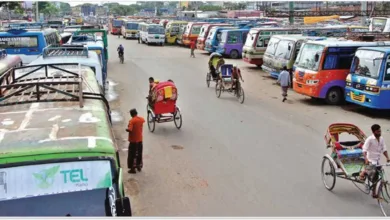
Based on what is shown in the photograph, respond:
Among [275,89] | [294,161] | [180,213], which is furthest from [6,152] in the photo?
[275,89]

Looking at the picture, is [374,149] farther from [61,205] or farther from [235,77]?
[235,77]

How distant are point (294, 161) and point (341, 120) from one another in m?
4.61

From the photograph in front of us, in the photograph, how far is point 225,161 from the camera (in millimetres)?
9633

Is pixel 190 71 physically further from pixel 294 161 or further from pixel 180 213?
pixel 180 213

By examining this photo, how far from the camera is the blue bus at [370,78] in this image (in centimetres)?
1355

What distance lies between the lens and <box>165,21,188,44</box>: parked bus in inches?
1747

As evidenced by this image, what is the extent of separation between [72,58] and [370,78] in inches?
329

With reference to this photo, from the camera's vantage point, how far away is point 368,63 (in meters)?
14.3

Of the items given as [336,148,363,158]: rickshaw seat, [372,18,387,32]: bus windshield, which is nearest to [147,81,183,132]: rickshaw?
[336,148,363,158]: rickshaw seat

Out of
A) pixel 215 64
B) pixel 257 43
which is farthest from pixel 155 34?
pixel 215 64

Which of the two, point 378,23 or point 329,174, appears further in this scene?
point 378,23

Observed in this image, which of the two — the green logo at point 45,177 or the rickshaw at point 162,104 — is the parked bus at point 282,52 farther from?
the green logo at point 45,177

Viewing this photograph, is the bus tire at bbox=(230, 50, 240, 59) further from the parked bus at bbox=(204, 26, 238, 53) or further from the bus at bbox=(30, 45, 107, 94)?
the bus at bbox=(30, 45, 107, 94)

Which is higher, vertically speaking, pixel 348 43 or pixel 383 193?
pixel 348 43
